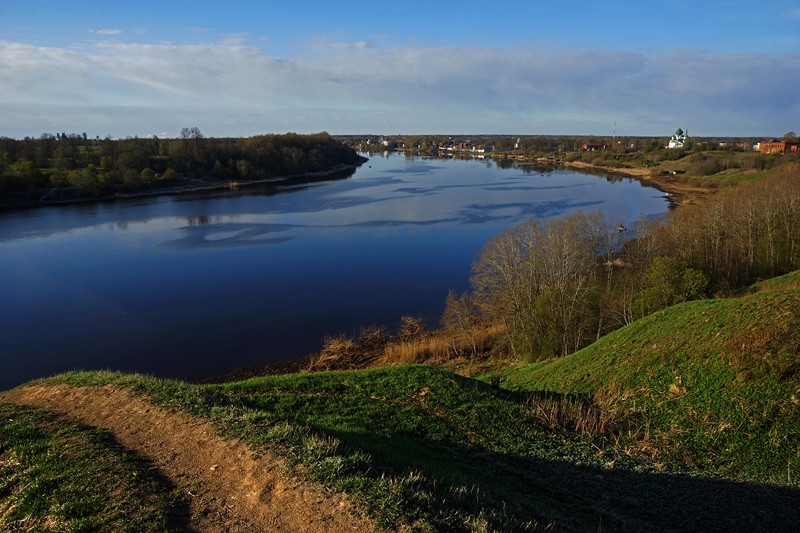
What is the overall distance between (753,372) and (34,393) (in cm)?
1507

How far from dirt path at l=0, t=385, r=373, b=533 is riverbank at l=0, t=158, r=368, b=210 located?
2503 inches

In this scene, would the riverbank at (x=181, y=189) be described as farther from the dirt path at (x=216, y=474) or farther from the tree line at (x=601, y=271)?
the dirt path at (x=216, y=474)

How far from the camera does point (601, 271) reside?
25641mm

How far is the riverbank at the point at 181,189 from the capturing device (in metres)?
55.9

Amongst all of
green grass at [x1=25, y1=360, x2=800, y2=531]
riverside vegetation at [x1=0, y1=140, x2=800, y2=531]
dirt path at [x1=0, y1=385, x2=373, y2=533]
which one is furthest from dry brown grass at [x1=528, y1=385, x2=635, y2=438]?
dirt path at [x1=0, y1=385, x2=373, y2=533]

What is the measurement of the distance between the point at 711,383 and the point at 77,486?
11.8 metres

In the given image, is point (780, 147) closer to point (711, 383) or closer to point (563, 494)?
point (711, 383)

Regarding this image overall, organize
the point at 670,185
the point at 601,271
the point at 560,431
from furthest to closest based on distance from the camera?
the point at 670,185 < the point at 601,271 < the point at 560,431

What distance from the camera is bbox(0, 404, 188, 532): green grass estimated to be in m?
4.64

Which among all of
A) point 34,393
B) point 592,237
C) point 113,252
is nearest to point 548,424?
point 34,393

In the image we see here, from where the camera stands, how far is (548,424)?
9430 mm

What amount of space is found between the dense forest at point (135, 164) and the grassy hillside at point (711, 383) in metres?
68.9

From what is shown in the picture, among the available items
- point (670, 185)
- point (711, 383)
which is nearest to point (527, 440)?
point (711, 383)

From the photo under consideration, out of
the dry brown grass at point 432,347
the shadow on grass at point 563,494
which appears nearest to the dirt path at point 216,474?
the shadow on grass at point 563,494
